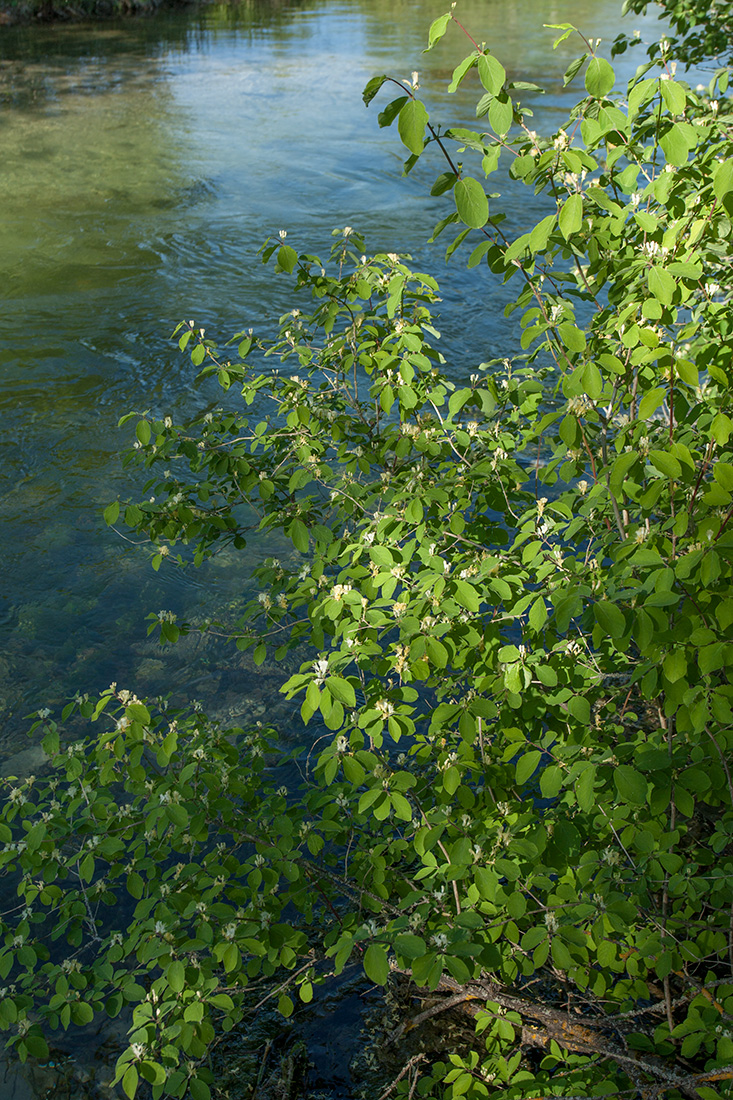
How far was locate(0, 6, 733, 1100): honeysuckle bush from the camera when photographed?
203 cm

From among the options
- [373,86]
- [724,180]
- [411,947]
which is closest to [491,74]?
[373,86]

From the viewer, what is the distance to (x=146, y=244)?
35.8 ft

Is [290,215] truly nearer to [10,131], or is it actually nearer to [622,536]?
[10,131]

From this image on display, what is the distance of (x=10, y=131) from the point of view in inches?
592

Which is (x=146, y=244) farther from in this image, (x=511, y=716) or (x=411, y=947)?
(x=411, y=947)

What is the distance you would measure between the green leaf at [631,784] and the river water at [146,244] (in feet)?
10.0

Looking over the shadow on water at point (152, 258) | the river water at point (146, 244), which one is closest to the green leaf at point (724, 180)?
the shadow on water at point (152, 258)

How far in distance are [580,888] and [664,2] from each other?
5.46 metres

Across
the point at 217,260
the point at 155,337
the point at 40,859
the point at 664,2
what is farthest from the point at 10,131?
the point at 40,859

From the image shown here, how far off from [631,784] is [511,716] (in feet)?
1.57

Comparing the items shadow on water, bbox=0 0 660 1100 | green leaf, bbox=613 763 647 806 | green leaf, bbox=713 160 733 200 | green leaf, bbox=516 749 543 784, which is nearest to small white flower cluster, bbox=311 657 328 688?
green leaf, bbox=516 749 543 784

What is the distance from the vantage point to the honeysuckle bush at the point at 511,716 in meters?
2.03

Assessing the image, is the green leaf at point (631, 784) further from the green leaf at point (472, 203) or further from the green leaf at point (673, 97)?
the green leaf at point (673, 97)

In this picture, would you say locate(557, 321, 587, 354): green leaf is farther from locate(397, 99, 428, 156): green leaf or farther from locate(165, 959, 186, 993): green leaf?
locate(165, 959, 186, 993): green leaf
